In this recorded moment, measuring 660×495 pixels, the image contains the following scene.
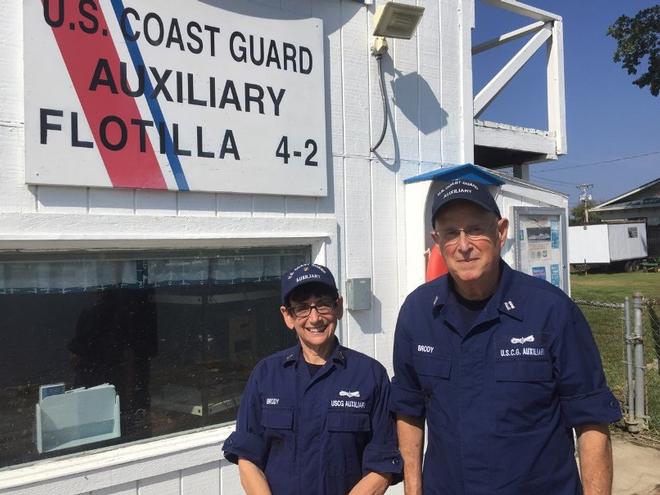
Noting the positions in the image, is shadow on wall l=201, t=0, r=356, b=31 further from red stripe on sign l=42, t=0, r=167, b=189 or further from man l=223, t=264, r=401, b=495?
man l=223, t=264, r=401, b=495

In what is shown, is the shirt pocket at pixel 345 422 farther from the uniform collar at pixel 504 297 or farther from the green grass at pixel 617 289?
the green grass at pixel 617 289

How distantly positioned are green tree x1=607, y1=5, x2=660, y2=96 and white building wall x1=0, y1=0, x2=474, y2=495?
16657 millimetres

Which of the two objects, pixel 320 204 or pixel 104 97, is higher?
pixel 104 97

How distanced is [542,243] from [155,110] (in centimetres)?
313

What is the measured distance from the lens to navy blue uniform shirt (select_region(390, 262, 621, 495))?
6.07 feet

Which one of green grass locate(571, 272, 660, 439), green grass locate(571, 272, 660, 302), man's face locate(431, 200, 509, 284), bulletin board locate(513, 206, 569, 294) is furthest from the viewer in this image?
A: green grass locate(571, 272, 660, 302)

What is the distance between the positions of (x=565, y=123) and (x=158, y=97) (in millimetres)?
3792

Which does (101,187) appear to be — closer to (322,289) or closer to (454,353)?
(322,289)

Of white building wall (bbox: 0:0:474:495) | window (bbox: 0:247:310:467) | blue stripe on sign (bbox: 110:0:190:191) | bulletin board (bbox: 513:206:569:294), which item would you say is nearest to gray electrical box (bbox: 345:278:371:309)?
white building wall (bbox: 0:0:474:495)

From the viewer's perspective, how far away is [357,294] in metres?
3.73

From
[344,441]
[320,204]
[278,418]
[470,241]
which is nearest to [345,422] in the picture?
[344,441]

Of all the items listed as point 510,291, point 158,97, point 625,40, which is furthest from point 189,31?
Answer: point 625,40

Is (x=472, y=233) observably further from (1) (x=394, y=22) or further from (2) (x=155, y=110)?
(1) (x=394, y=22)

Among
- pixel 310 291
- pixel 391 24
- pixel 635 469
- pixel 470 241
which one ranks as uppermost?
pixel 391 24
